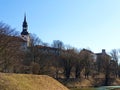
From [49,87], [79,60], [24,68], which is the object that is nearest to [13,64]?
[24,68]

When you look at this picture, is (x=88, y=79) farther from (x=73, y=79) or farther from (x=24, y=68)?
(x=24, y=68)

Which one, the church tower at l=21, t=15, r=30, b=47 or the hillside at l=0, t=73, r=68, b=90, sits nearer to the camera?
the hillside at l=0, t=73, r=68, b=90

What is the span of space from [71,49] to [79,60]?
809 cm

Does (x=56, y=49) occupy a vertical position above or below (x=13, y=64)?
above

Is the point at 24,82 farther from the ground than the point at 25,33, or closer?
closer

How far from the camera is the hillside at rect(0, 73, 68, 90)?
3444 cm

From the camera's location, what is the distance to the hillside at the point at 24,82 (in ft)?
113

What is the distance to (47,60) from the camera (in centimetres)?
10312

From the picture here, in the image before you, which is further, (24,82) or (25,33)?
(25,33)

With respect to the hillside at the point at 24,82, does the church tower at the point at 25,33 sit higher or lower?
higher

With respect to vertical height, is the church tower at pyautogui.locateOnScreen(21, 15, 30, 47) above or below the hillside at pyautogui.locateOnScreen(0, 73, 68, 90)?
above

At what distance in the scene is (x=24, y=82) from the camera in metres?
38.9

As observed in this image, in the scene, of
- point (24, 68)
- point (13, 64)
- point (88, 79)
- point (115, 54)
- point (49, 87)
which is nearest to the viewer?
point (49, 87)

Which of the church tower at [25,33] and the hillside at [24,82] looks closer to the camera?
the hillside at [24,82]
